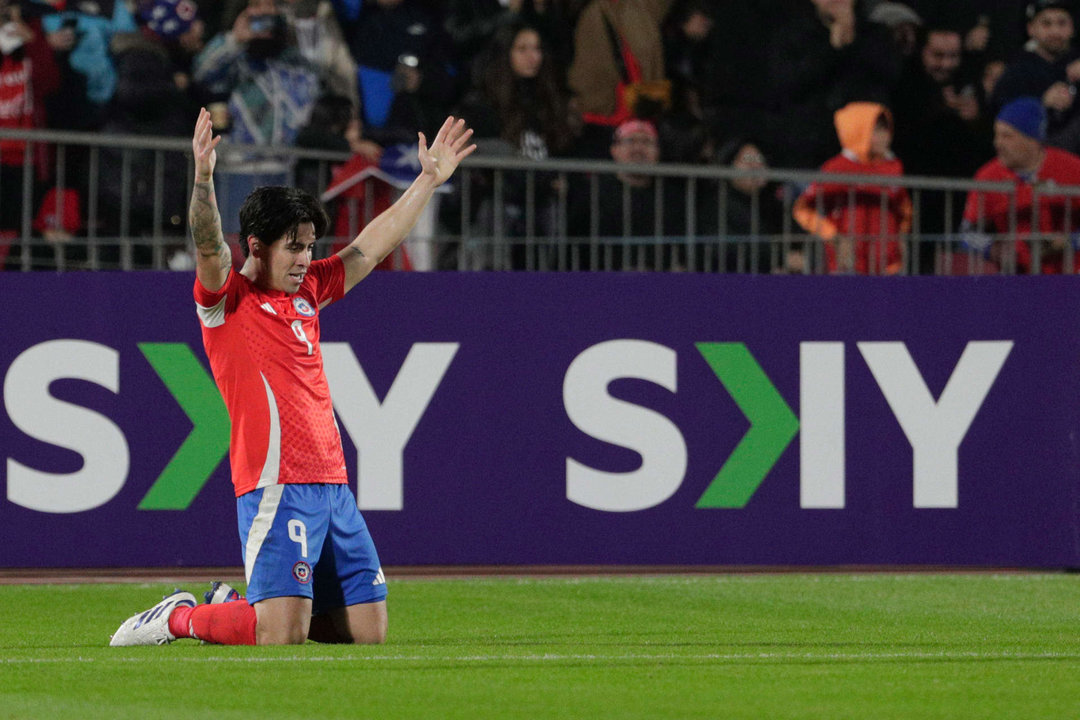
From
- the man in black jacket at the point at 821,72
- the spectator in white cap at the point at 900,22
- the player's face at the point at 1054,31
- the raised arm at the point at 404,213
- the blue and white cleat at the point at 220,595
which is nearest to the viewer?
the blue and white cleat at the point at 220,595

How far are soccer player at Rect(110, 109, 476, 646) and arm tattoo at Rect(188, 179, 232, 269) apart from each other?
0.29 feet

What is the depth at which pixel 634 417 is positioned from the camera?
10164mm

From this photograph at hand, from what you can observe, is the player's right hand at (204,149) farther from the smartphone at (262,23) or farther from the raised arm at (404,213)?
the smartphone at (262,23)

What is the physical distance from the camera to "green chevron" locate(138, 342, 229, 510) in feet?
32.8

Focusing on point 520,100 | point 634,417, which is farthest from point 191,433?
point 520,100

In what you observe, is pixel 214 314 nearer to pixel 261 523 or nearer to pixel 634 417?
pixel 261 523

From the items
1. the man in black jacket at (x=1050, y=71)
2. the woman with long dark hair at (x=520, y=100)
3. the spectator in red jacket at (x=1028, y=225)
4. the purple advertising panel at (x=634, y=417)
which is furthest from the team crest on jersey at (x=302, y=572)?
the man in black jacket at (x=1050, y=71)

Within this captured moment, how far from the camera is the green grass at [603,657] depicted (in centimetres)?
545

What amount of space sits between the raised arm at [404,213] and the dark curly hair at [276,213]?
0.37 meters

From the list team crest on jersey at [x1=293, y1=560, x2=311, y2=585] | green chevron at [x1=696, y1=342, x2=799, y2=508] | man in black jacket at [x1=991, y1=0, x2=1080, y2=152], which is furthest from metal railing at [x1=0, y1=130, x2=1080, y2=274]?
team crest on jersey at [x1=293, y1=560, x2=311, y2=585]

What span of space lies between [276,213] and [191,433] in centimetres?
343

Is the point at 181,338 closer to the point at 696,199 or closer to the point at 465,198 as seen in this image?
the point at 465,198

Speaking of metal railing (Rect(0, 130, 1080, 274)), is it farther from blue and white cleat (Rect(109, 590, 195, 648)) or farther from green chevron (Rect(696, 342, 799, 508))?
blue and white cleat (Rect(109, 590, 195, 648))

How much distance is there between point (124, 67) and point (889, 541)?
6162 millimetres
